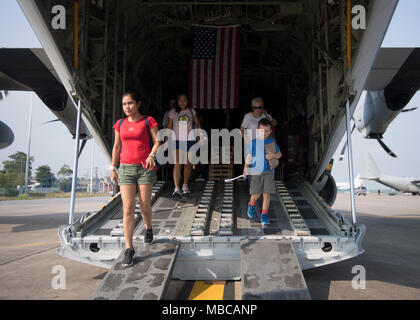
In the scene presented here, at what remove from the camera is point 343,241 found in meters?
3.83

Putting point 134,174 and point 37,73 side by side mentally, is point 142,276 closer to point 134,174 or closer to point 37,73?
point 134,174

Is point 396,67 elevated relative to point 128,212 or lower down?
elevated

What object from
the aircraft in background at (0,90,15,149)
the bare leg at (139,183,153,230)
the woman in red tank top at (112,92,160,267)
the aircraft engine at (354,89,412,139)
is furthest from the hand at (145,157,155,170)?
the aircraft in background at (0,90,15,149)

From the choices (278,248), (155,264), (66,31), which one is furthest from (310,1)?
(155,264)

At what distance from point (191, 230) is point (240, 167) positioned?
18.1 feet

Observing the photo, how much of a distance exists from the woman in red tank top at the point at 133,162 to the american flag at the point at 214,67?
4.39m

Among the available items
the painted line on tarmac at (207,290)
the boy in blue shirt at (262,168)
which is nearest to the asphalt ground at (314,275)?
the painted line on tarmac at (207,290)

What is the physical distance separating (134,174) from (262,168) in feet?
6.20

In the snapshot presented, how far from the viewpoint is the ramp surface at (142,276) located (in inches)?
115

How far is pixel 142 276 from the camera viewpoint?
10.6ft

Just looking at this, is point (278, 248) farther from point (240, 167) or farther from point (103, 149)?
point (240, 167)

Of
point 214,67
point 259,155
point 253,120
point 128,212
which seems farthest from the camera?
point 214,67

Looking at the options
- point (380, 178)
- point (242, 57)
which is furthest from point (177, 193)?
point (380, 178)

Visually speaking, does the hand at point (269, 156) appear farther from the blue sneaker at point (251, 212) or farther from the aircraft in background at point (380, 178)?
the aircraft in background at point (380, 178)
